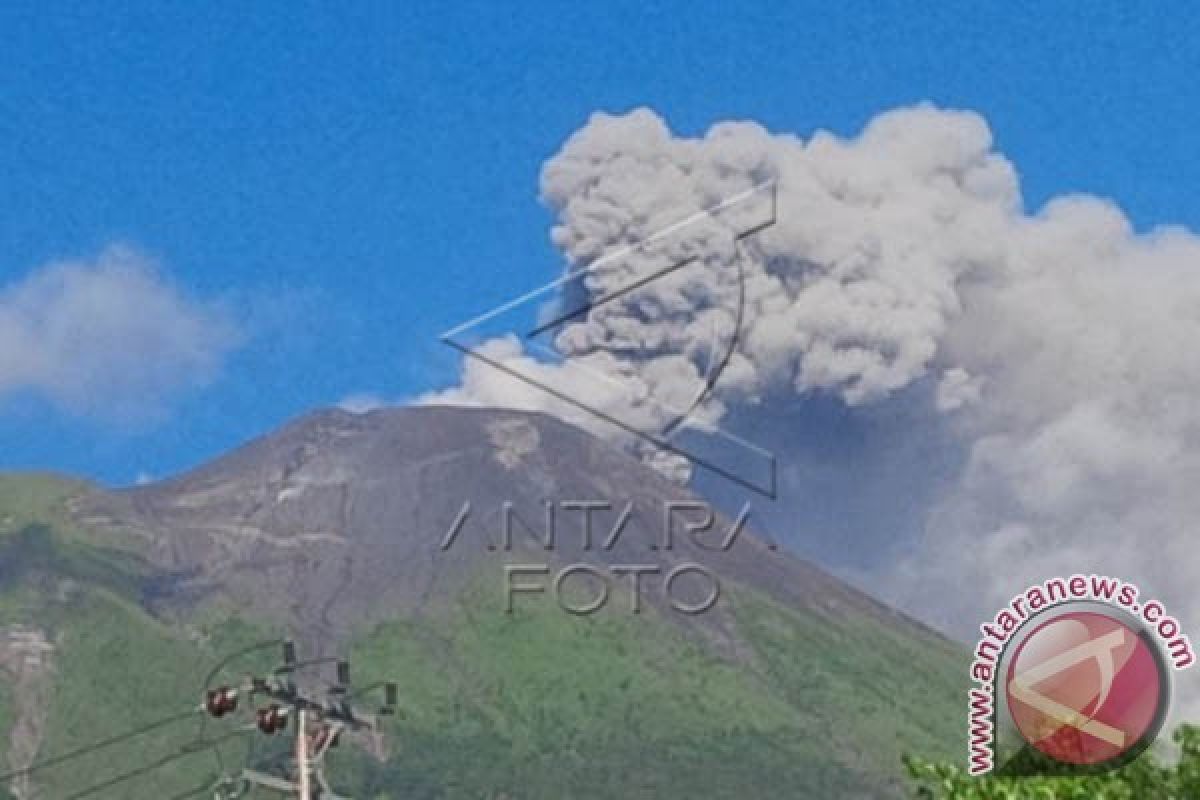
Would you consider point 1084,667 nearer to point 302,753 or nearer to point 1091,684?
point 1091,684

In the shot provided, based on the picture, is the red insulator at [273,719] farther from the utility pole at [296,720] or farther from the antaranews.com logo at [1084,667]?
the antaranews.com logo at [1084,667]

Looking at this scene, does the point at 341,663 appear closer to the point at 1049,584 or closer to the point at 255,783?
the point at 255,783

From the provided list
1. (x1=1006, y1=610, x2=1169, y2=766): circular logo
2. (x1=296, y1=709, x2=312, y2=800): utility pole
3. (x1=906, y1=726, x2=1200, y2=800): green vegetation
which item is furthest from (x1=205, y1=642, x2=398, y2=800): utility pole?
(x1=1006, y1=610, x2=1169, y2=766): circular logo

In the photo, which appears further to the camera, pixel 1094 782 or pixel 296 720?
pixel 296 720

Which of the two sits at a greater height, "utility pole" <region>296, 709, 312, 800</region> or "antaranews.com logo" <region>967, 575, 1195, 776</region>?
"utility pole" <region>296, 709, 312, 800</region>

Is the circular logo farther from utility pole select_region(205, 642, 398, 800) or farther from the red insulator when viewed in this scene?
the red insulator

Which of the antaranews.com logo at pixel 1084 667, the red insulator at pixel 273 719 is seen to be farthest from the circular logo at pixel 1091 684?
the red insulator at pixel 273 719

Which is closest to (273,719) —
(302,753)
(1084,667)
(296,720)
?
(296,720)

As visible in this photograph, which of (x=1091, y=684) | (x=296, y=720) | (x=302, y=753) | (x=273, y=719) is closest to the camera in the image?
(x=1091, y=684)
